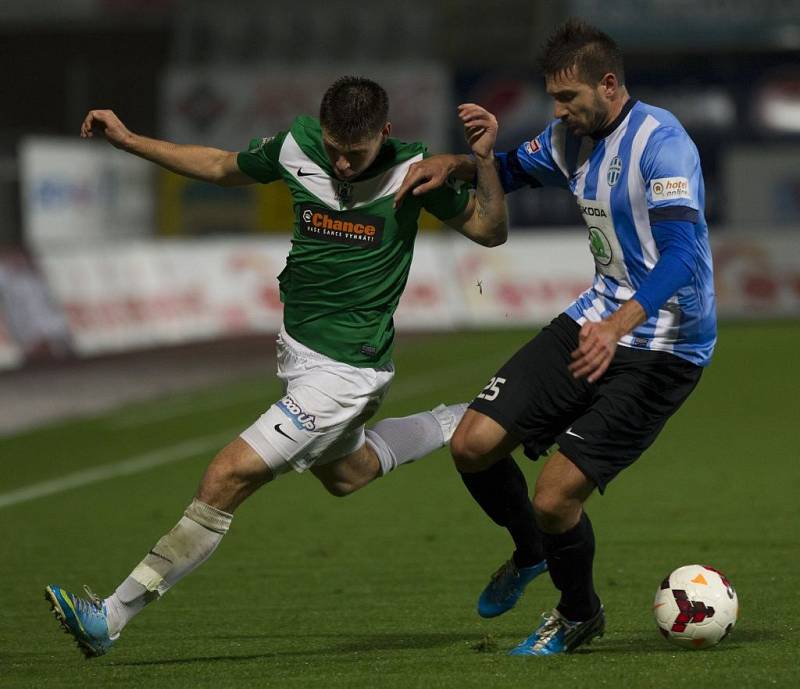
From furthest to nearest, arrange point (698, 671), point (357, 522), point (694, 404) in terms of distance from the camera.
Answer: point (694, 404)
point (357, 522)
point (698, 671)

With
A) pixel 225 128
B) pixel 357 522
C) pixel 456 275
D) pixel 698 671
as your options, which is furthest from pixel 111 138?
pixel 225 128

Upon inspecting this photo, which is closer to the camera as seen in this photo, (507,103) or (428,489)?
(428,489)

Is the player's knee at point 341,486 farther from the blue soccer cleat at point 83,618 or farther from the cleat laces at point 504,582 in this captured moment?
the blue soccer cleat at point 83,618

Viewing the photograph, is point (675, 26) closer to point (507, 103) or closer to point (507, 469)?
point (507, 103)

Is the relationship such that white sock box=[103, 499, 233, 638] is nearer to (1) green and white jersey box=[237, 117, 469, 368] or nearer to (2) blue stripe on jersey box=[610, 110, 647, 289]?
(1) green and white jersey box=[237, 117, 469, 368]

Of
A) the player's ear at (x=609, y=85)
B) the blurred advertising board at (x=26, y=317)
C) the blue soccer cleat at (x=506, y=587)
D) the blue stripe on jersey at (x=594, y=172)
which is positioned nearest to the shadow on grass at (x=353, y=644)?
the blue soccer cleat at (x=506, y=587)

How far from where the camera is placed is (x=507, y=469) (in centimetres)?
663

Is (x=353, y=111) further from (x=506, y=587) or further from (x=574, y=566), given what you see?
(x=506, y=587)

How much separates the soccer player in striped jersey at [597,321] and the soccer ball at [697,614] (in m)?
0.26

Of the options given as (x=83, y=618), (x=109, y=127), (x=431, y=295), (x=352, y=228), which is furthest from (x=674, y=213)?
(x=431, y=295)

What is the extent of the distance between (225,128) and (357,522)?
2197cm

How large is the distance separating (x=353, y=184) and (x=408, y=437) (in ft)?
3.81

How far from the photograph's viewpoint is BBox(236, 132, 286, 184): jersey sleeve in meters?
6.61

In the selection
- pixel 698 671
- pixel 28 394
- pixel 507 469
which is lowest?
pixel 28 394
